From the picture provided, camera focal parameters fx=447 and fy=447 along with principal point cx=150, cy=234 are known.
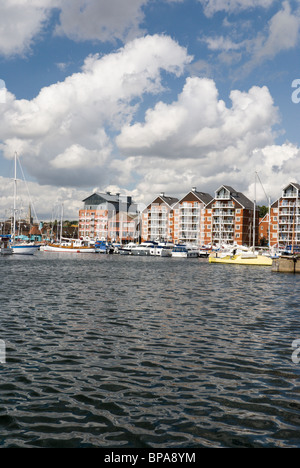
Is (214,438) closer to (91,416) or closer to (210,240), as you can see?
(91,416)

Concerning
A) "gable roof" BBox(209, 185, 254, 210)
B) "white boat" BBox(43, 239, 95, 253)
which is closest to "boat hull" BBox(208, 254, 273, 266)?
"white boat" BBox(43, 239, 95, 253)

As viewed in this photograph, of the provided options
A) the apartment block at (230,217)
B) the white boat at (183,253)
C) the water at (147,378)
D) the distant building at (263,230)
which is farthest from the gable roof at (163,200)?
the water at (147,378)

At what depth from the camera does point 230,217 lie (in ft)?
489

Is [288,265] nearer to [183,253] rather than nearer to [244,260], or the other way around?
[244,260]

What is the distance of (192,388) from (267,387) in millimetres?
2061

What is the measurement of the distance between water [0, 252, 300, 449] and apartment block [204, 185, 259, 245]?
→ 12395 centimetres

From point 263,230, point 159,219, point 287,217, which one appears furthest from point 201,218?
point 287,217

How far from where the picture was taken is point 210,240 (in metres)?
156

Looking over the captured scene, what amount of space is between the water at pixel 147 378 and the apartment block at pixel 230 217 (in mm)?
123953

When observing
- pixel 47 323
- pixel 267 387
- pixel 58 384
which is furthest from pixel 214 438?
pixel 47 323

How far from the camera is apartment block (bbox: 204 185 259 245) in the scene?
146 m

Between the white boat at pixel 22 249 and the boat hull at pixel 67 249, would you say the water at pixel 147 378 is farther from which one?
the boat hull at pixel 67 249

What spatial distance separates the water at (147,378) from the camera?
9.08 meters

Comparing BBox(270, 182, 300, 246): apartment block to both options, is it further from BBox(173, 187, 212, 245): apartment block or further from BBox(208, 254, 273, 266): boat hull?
BBox(208, 254, 273, 266): boat hull
